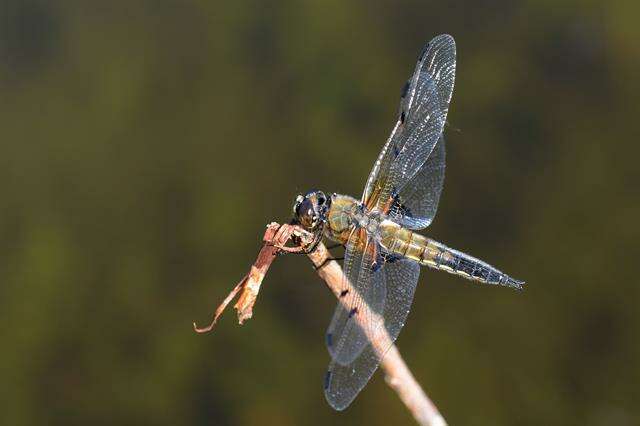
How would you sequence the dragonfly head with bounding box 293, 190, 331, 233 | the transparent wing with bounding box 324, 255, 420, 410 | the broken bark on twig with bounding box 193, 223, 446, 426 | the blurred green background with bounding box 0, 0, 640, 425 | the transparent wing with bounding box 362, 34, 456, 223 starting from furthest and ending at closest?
1. the blurred green background with bounding box 0, 0, 640, 425
2. the transparent wing with bounding box 362, 34, 456, 223
3. the dragonfly head with bounding box 293, 190, 331, 233
4. the transparent wing with bounding box 324, 255, 420, 410
5. the broken bark on twig with bounding box 193, 223, 446, 426

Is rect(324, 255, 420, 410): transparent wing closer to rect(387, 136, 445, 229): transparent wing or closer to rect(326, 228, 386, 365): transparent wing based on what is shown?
rect(326, 228, 386, 365): transparent wing

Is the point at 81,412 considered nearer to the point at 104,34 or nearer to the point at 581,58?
the point at 104,34

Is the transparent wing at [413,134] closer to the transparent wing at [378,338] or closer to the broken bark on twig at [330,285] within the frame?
the transparent wing at [378,338]

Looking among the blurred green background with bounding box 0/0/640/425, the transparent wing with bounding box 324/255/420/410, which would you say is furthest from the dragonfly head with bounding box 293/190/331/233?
the blurred green background with bounding box 0/0/640/425

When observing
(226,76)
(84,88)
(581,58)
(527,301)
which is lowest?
(527,301)

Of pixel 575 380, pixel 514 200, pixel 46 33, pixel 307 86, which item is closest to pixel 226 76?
pixel 307 86

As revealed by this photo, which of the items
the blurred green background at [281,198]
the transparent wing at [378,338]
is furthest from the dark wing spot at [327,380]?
the blurred green background at [281,198]
